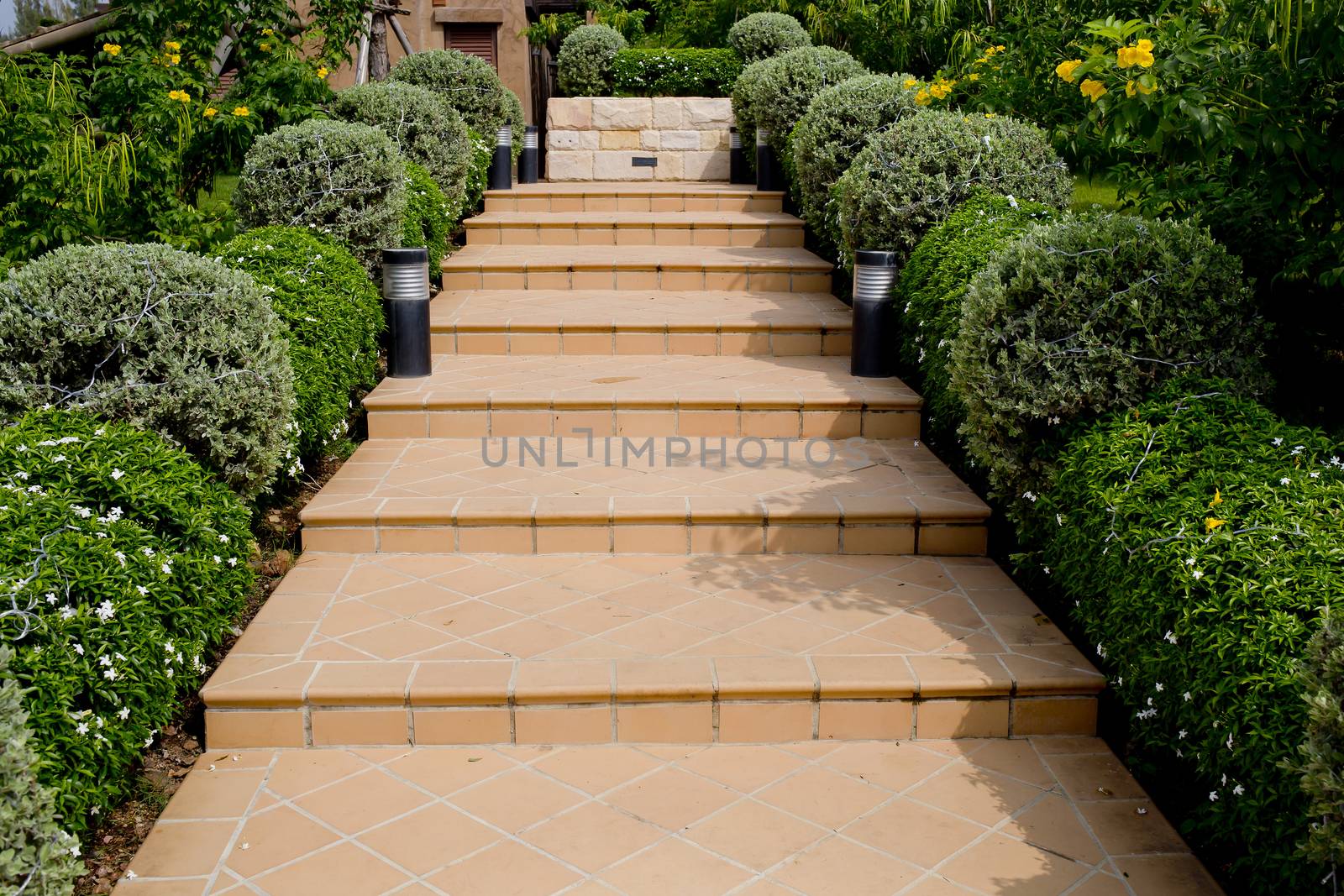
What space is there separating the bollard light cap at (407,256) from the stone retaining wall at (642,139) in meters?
7.07

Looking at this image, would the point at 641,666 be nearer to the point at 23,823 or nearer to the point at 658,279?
the point at 23,823

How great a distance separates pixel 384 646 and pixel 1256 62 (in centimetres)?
396

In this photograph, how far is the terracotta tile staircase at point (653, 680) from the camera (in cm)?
318

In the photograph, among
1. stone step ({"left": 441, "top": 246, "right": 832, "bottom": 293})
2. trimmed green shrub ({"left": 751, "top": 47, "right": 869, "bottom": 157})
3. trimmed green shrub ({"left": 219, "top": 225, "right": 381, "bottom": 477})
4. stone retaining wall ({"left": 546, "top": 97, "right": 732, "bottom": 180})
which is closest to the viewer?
trimmed green shrub ({"left": 219, "top": 225, "right": 381, "bottom": 477})

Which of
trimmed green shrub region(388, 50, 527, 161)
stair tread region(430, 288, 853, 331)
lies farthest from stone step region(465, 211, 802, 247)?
trimmed green shrub region(388, 50, 527, 161)

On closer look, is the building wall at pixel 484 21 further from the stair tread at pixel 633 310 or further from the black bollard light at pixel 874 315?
the black bollard light at pixel 874 315

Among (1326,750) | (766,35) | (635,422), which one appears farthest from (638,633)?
(766,35)

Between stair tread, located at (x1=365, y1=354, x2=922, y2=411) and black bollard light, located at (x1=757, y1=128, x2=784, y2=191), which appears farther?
black bollard light, located at (x1=757, y1=128, x2=784, y2=191)

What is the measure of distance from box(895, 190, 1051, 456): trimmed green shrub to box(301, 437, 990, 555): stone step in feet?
1.35

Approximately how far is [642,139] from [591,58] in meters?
3.60

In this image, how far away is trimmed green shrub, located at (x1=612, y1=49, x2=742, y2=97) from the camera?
1494 cm

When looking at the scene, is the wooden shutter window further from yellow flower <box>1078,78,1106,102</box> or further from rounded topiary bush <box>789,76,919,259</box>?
yellow flower <box>1078,78,1106,102</box>

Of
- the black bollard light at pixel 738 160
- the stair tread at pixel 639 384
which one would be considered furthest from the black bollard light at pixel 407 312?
the black bollard light at pixel 738 160

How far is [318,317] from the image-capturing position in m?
5.63
